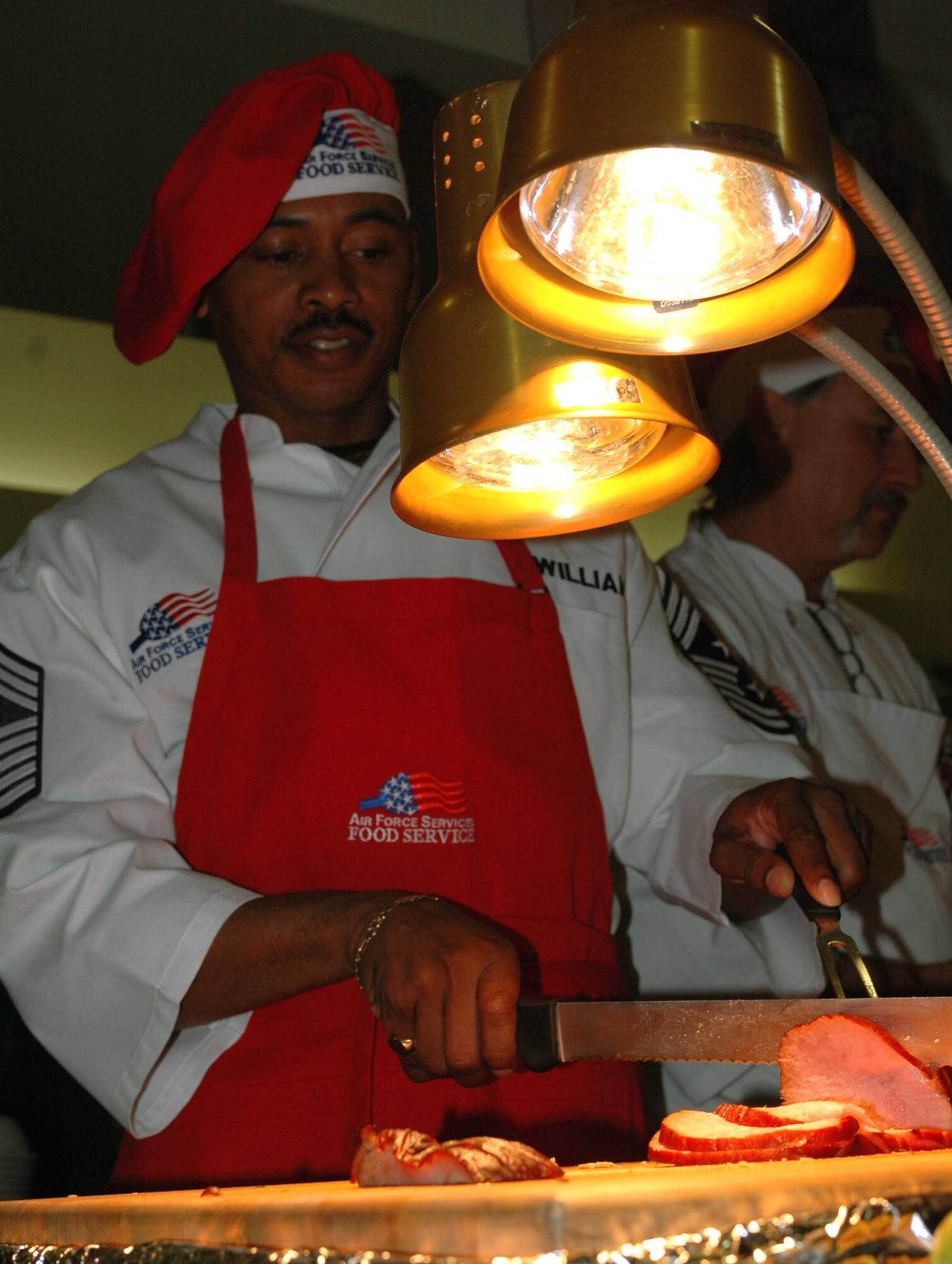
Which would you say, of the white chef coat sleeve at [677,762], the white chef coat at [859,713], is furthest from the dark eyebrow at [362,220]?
the white chef coat at [859,713]

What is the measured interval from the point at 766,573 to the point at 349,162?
1.07 m

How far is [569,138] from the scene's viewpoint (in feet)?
2.01

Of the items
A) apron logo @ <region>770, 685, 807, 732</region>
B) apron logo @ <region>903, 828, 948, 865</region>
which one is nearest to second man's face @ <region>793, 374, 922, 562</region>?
apron logo @ <region>770, 685, 807, 732</region>

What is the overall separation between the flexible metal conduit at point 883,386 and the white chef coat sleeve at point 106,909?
0.64m

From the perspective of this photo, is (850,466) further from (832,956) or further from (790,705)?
(832,956)

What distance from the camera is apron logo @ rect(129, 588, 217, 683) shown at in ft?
4.51

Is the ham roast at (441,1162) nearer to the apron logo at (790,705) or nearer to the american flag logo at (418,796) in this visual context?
the american flag logo at (418,796)

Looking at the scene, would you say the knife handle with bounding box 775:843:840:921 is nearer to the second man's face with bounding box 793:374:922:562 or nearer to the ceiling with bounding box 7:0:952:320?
the second man's face with bounding box 793:374:922:562

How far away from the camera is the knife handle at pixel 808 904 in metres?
1.03

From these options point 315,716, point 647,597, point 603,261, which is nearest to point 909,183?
point 647,597

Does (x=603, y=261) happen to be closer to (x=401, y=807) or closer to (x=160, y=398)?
(x=401, y=807)

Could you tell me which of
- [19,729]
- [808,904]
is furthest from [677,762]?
[19,729]

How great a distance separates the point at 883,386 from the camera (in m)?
0.81

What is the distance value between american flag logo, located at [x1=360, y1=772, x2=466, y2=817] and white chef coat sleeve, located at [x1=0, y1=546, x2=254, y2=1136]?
187mm
